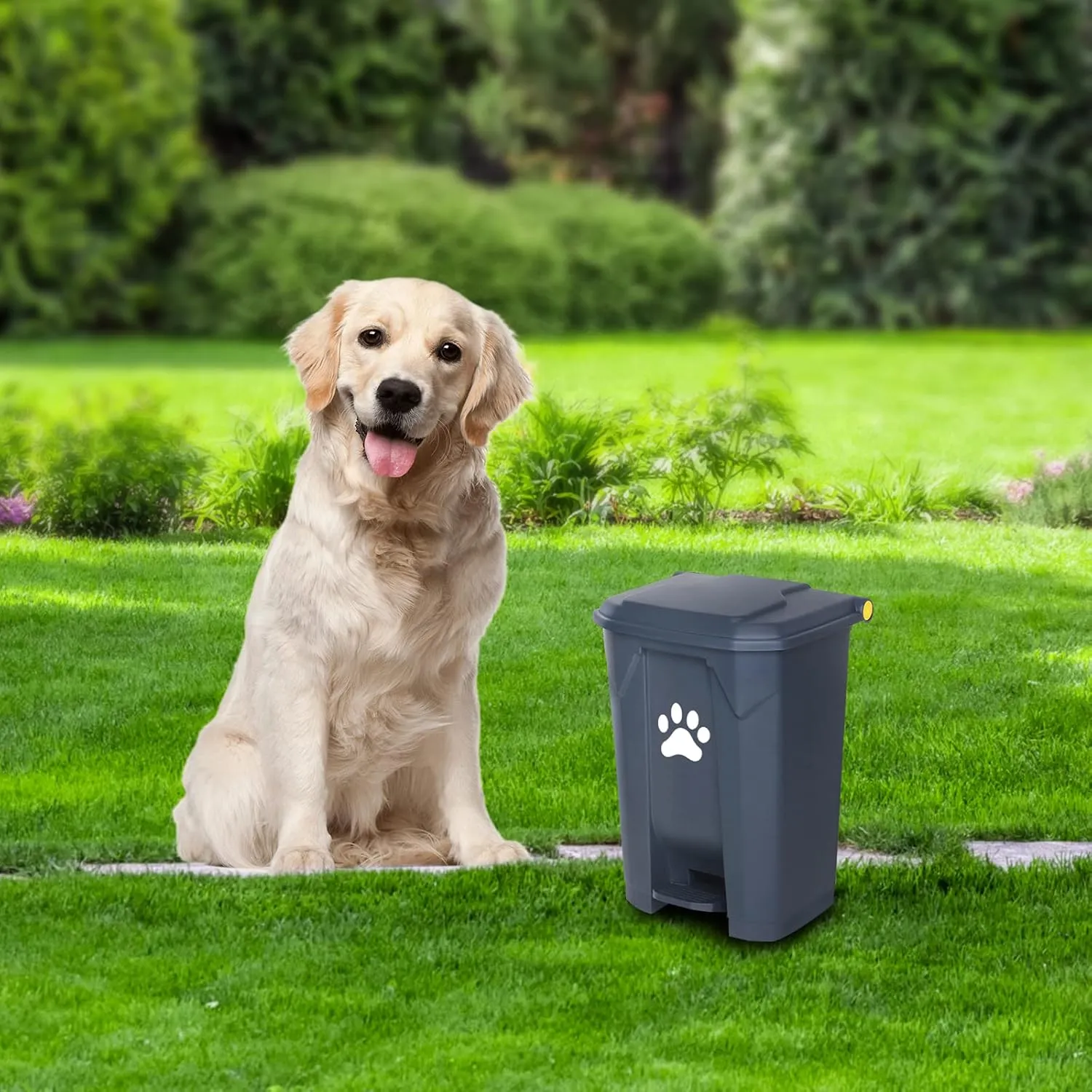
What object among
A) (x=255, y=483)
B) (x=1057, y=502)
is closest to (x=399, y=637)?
(x=255, y=483)

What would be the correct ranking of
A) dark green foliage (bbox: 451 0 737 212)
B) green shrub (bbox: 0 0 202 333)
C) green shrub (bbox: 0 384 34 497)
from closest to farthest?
green shrub (bbox: 0 384 34 497) → green shrub (bbox: 0 0 202 333) → dark green foliage (bbox: 451 0 737 212)

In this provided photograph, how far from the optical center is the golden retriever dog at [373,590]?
4.37m

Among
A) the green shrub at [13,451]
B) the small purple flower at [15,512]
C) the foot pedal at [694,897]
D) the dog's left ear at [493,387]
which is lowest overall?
the foot pedal at [694,897]

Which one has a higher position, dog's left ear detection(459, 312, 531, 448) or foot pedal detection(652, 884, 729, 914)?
dog's left ear detection(459, 312, 531, 448)

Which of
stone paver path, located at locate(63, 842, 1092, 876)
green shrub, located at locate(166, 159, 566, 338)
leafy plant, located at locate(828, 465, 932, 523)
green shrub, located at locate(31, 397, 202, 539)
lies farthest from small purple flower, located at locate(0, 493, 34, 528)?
green shrub, located at locate(166, 159, 566, 338)

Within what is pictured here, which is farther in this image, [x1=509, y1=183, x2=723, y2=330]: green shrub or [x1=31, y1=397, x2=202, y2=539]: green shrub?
[x1=509, y1=183, x2=723, y2=330]: green shrub

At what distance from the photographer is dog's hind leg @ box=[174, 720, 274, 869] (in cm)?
455

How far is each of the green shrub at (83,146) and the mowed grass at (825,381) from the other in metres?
0.75

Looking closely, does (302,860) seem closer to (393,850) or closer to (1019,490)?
(393,850)

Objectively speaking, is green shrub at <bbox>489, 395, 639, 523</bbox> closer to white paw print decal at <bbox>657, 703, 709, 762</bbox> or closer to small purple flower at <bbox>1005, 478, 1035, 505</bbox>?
small purple flower at <bbox>1005, 478, 1035, 505</bbox>

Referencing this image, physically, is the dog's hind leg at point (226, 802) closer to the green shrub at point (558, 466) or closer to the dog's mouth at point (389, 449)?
the dog's mouth at point (389, 449)

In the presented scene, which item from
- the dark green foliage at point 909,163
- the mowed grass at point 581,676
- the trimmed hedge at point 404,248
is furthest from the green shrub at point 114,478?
the dark green foliage at point 909,163

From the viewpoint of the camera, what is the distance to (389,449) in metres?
4.34

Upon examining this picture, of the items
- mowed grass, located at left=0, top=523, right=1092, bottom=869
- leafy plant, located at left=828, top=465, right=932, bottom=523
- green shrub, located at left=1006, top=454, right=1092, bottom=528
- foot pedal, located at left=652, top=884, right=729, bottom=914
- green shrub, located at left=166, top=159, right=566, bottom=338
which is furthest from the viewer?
green shrub, located at left=166, top=159, right=566, bottom=338
